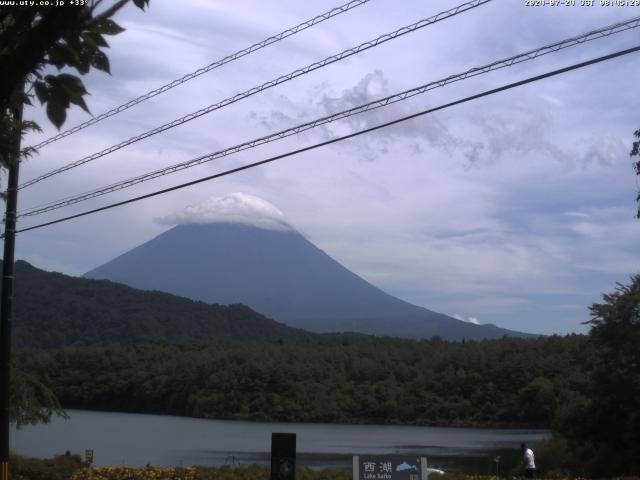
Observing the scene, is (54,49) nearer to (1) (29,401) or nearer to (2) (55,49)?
(2) (55,49)

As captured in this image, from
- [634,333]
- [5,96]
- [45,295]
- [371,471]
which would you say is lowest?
[371,471]

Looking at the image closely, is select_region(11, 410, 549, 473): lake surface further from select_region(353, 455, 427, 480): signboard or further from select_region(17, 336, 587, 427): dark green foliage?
select_region(353, 455, 427, 480): signboard

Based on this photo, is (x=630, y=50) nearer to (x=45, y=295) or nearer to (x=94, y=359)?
(x=94, y=359)

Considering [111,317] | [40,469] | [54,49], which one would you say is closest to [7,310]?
[40,469]

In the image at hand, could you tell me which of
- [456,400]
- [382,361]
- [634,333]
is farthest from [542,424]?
[634,333]

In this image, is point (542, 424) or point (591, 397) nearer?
point (591, 397)

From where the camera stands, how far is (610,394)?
2881cm

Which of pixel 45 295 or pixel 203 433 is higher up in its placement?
pixel 45 295

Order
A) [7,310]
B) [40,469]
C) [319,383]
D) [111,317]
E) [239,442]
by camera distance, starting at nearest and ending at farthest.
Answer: [7,310], [40,469], [239,442], [319,383], [111,317]

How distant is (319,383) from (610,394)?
57.6 meters

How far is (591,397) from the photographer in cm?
2998

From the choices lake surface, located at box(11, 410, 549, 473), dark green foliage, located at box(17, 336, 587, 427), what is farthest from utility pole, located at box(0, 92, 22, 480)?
dark green foliage, located at box(17, 336, 587, 427)

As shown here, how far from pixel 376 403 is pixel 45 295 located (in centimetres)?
7001

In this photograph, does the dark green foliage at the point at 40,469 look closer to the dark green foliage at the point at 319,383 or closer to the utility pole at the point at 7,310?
the utility pole at the point at 7,310
